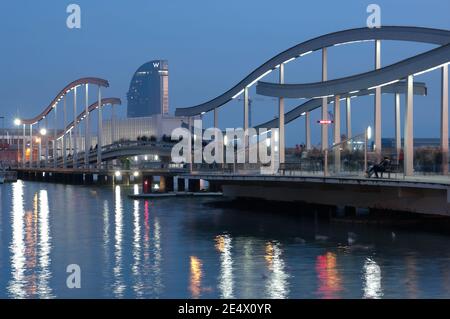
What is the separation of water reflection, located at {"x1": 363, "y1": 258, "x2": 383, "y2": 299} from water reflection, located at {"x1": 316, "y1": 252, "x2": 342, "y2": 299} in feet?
2.68

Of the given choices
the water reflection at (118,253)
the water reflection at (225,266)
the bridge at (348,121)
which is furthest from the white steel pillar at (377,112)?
the water reflection at (118,253)

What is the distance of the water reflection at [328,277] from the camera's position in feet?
83.0

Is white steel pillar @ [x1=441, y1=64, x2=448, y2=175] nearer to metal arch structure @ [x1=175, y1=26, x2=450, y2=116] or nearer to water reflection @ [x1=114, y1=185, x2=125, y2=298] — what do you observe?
metal arch structure @ [x1=175, y1=26, x2=450, y2=116]

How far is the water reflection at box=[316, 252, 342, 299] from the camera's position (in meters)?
25.3

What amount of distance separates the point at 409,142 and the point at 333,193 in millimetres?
9133

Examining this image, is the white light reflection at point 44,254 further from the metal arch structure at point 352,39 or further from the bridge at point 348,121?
the metal arch structure at point 352,39

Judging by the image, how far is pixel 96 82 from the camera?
122750 mm

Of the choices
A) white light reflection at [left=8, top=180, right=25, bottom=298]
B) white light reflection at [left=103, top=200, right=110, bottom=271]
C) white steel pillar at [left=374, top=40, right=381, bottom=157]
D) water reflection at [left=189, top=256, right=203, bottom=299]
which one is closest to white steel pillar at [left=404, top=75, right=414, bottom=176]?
white steel pillar at [left=374, top=40, right=381, bottom=157]

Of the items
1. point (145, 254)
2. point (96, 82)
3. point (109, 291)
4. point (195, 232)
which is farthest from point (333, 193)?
point (96, 82)

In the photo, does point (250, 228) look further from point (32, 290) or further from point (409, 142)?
point (32, 290)

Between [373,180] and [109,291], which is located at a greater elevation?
[373,180]

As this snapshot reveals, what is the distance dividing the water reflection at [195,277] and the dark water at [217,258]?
0.03 meters

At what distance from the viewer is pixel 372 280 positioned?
27234 millimetres
